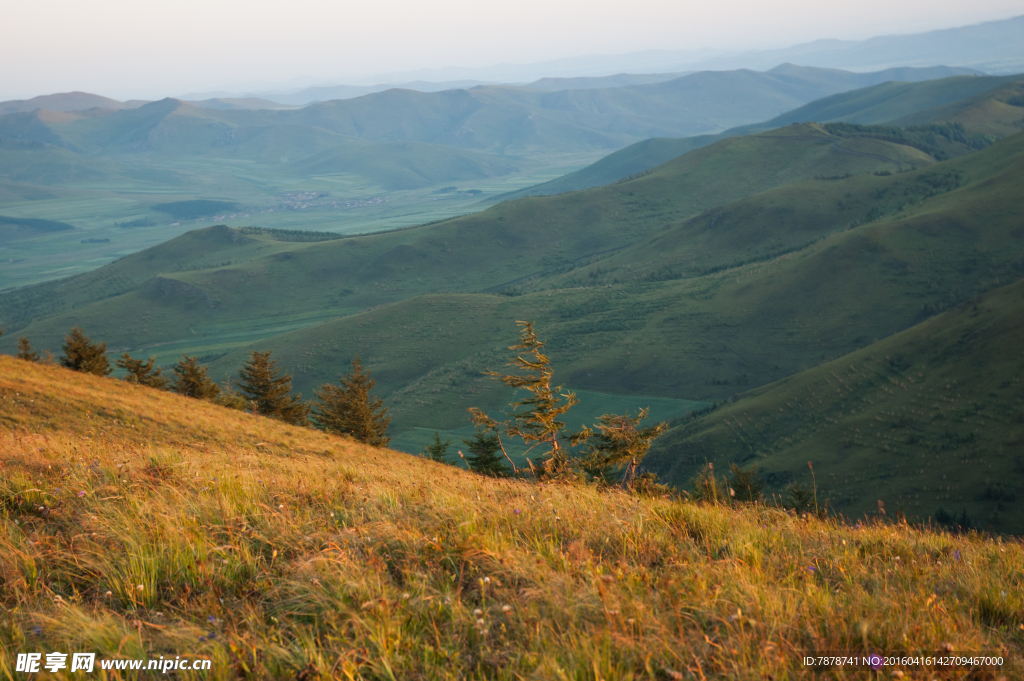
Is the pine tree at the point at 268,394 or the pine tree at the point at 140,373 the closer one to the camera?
the pine tree at the point at 140,373

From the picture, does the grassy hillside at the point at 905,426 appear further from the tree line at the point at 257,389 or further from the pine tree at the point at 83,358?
the pine tree at the point at 83,358

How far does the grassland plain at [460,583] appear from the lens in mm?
4363

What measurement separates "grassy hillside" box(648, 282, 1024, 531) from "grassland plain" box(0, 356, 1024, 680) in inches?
1762

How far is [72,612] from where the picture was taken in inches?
182

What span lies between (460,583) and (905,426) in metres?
72.9

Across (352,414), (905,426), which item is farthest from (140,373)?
(905,426)

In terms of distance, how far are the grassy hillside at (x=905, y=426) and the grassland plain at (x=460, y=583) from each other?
1762 inches

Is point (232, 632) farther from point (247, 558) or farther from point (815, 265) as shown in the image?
point (815, 265)

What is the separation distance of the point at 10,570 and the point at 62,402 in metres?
27.7

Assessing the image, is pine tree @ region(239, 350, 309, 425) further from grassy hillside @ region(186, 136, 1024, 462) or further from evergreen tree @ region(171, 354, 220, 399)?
grassy hillside @ region(186, 136, 1024, 462)

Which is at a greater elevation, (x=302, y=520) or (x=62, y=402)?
(x=302, y=520)

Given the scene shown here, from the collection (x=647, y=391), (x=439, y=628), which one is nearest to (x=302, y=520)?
(x=439, y=628)

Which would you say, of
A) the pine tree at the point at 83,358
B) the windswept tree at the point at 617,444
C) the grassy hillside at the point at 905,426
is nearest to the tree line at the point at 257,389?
the pine tree at the point at 83,358

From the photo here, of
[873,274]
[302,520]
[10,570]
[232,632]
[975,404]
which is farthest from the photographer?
[873,274]
